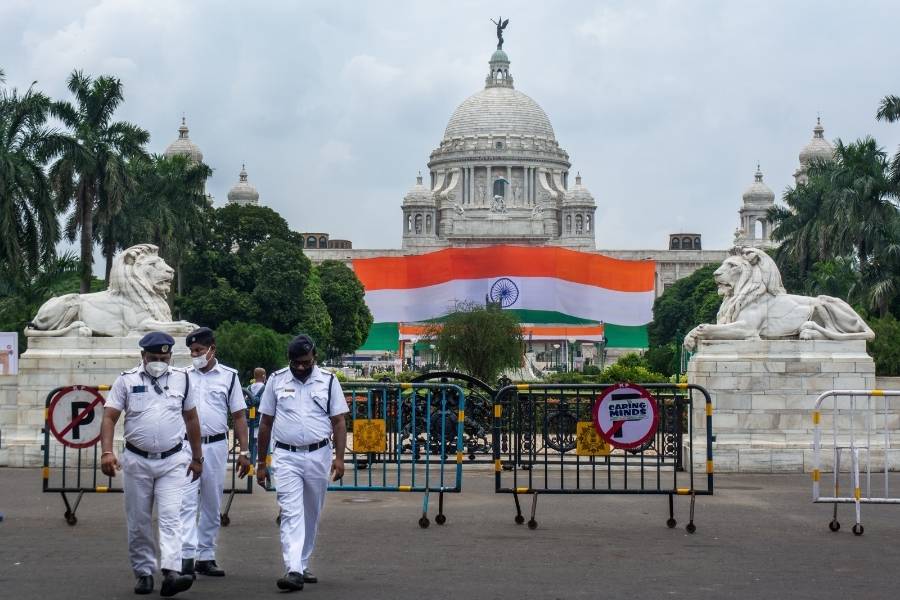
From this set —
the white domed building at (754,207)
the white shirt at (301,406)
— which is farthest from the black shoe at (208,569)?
the white domed building at (754,207)

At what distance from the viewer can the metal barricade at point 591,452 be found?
13.7 meters

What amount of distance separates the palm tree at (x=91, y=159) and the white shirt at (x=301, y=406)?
28.6m

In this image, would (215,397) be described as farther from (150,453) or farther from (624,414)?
(624,414)

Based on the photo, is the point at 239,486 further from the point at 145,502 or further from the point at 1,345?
the point at 1,345

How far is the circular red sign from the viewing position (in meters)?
13.9

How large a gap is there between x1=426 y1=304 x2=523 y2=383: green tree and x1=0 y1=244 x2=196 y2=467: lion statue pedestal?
21.9 m

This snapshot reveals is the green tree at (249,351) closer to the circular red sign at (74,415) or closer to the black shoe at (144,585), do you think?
the circular red sign at (74,415)

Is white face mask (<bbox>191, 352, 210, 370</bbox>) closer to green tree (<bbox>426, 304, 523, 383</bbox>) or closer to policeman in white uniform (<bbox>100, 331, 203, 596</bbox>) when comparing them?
policeman in white uniform (<bbox>100, 331, 203, 596</bbox>)

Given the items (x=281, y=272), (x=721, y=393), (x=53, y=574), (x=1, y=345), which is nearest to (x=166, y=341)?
(x=53, y=574)

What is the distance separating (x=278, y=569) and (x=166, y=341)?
192cm

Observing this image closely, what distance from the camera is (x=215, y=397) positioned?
37.4 feet

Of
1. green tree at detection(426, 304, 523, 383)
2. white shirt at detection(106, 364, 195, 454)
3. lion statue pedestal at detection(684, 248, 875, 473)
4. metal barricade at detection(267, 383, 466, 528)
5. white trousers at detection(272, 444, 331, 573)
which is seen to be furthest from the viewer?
green tree at detection(426, 304, 523, 383)

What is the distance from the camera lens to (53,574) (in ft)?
35.5

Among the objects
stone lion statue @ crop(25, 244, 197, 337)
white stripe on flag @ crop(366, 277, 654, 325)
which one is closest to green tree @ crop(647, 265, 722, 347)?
white stripe on flag @ crop(366, 277, 654, 325)
